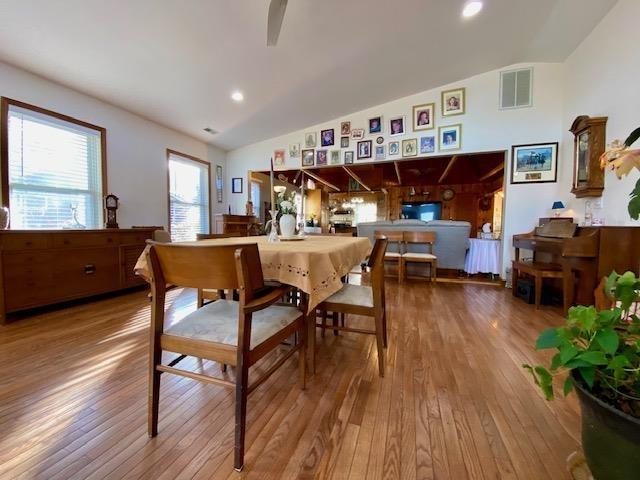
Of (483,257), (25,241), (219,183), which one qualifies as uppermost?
(219,183)

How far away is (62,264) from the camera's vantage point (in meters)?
2.65

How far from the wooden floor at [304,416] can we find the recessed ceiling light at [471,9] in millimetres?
3112

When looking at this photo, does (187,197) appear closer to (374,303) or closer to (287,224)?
(287,224)

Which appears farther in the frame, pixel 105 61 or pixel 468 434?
pixel 105 61

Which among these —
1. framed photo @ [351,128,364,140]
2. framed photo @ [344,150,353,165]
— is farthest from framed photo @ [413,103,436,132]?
framed photo @ [344,150,353,165]

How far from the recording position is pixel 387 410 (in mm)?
1268

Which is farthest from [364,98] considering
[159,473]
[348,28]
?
[159,473]

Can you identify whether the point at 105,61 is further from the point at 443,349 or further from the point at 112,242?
the point at 443,349

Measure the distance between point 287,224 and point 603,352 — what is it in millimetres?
1636

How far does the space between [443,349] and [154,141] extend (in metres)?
4.69

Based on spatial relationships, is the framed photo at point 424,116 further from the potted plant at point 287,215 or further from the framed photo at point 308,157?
the potted plant at point 287,215

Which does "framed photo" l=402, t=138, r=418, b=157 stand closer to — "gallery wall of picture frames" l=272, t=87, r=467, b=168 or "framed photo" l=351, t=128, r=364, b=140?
"gallery wall of picture frames" l=272, t=87, r=467, b=168

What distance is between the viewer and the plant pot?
25.6 inches

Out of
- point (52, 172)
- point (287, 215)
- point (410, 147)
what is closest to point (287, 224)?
point (287, 215)
